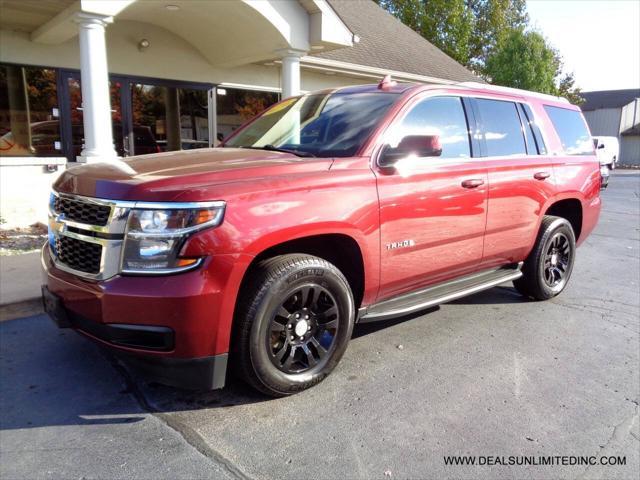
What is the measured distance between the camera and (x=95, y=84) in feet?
25.3

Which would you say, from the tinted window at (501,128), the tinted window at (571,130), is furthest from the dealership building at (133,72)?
the tinted window at (501,128)

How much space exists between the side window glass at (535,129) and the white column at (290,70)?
20.5 ft

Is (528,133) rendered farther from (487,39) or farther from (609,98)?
(609,98)

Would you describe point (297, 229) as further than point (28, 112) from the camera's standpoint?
No

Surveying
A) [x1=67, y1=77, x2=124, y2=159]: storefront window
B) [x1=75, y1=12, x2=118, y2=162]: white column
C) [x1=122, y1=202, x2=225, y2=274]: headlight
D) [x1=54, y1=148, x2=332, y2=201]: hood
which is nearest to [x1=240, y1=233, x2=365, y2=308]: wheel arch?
[x1=54, y1=148, x2=332, y2=201]: hood

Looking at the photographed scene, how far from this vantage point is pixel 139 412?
303 centimetres

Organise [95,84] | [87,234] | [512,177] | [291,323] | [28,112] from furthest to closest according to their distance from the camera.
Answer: [28,112] < [95,84] < [512,177] < [291,323] < [87,234]

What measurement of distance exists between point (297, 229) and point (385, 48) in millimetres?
14866

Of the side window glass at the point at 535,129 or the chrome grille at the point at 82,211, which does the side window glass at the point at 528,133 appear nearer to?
the side window glass at the point at 535,129

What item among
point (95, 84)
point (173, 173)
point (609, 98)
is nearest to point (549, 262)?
point (173, 173)

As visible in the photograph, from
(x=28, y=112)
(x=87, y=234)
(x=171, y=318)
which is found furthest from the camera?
(x=28, y=112)

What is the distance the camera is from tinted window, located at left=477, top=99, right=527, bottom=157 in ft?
14.3

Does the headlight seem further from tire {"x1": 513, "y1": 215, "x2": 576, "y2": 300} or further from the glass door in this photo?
the glass door

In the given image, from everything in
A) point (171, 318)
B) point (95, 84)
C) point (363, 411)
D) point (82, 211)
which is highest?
point (95, 84)
